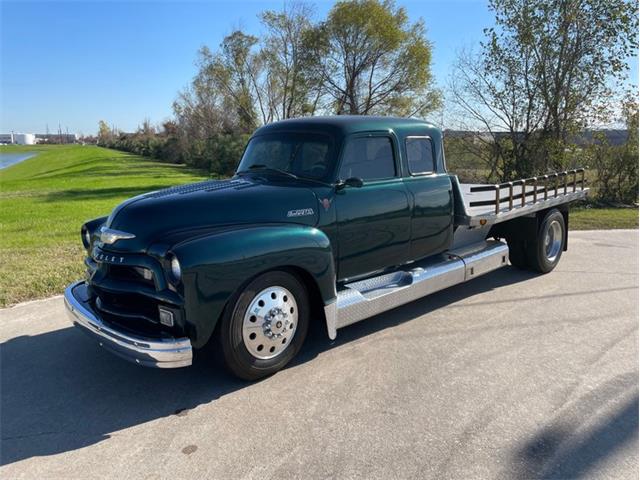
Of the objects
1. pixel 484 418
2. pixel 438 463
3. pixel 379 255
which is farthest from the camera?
pixel 379 255

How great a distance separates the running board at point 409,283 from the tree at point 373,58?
51.2 feet

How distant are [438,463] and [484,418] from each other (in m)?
0.63

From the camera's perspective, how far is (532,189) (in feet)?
22.8

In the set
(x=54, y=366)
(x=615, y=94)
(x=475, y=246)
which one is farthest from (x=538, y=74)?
(x=54, y=366)

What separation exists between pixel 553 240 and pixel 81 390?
251 inches

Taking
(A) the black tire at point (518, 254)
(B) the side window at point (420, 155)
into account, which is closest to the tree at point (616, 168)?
(A) the black tire at point (518, 254)

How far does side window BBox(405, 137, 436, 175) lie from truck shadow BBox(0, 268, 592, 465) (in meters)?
1.72

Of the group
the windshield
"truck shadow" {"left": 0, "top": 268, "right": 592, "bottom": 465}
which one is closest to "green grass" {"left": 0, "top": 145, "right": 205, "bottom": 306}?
"truck shadow" {"left": 0, "top": 268, "right": 592, "bottom": 465}

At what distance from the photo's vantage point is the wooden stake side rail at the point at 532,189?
606 cm

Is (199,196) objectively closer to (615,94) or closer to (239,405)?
(239,405)

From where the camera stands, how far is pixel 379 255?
481cm

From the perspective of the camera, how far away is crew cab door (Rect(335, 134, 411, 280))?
14.7 feet

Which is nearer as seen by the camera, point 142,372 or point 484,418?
point 484,418

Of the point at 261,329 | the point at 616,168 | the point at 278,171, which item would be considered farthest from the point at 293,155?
the point at 616,168
